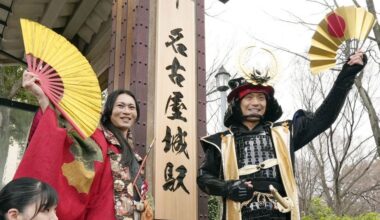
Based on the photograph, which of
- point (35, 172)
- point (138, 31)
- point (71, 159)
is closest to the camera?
point (35, 172)

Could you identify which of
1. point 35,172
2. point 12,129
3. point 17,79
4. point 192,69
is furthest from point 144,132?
point 17,79

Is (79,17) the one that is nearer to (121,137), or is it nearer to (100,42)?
(100,42)

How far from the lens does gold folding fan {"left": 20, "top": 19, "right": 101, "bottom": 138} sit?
2545mm

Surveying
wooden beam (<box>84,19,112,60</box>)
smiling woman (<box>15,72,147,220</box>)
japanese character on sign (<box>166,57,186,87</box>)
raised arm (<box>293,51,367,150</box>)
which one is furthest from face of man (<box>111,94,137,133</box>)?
wooden beam (<box>84,19,112,60</box>)

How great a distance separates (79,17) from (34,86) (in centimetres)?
427

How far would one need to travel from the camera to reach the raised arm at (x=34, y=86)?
252 centimetres

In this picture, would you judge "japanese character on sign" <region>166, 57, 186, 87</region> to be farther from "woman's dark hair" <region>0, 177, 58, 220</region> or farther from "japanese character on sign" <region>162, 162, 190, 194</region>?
"woman's dark hair" <region>0, 177, 58, 220</region>

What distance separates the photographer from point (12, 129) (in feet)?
15.7

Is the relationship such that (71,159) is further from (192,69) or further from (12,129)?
(12,129)

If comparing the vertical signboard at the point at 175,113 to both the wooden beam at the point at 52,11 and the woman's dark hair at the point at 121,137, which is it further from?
the wooden beam at the point at 52,11

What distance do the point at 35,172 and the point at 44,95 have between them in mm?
459

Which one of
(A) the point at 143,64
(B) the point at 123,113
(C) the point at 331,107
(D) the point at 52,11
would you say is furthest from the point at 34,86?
(D) the point at 52,11

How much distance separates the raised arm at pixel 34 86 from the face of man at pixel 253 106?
5.04 feet

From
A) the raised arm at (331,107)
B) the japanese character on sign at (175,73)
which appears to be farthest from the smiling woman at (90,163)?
the raised arm at (331,107)
